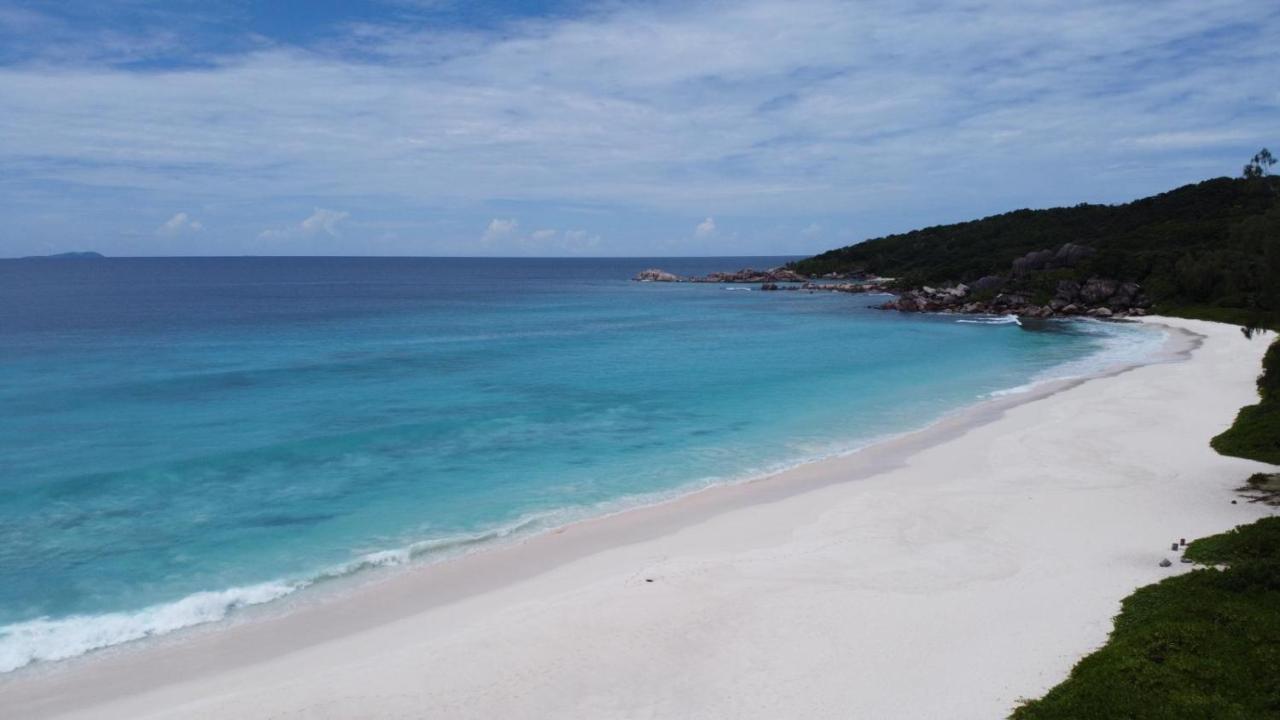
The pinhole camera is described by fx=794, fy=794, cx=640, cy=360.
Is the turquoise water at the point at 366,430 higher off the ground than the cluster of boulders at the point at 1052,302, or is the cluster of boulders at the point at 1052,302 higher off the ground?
the cluster of boulders at the point at 1052,302

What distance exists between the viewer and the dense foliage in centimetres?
2875

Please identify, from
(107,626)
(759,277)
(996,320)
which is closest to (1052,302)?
(996,320)

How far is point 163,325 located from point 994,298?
82.2m

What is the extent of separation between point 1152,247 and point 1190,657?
95.4 m

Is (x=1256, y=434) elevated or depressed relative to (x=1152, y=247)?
depressed

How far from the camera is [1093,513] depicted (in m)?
19.2

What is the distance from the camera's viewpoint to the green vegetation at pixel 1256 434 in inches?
923

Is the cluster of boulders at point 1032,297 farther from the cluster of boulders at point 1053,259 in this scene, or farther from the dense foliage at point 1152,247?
the dense foliage at point 1152,247

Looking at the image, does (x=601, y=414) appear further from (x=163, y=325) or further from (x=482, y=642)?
(x=163, y=325)

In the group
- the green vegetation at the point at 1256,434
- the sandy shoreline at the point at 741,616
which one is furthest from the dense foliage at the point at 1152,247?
Result: the sandy shoreline at the point at 741,616

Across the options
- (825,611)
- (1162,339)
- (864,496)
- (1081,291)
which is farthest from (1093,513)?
(1081,291)

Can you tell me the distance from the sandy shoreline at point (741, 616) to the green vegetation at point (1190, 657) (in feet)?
1.94

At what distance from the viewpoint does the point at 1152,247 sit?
297 ft

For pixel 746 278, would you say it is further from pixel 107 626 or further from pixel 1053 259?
pixel 107 626
